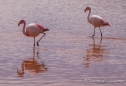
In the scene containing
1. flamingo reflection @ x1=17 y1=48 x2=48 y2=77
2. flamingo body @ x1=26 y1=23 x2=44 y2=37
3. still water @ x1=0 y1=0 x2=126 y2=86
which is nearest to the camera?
still water @ x1=0 y1=0 x2=126 y2=86

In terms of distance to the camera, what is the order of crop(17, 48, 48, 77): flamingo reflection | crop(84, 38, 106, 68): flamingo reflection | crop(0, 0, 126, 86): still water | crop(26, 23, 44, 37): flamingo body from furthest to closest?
crop(26, 23, 44, 37): flamingo body, crop(84, 38, 106, 68): flamingo reflection, crop(17, 48, 48, 77): flamingo reflection, crop(0, 0, 126, 86): still water

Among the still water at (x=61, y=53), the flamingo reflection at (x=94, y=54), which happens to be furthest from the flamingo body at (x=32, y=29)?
the flamingo reflection at (x=94, y=54)

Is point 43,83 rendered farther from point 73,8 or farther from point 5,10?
point 73,8

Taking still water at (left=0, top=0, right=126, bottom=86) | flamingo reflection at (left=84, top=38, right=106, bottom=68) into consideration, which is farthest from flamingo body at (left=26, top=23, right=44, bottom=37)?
flamingo reflection at (left=84, top=38, right=106, bottom=68)

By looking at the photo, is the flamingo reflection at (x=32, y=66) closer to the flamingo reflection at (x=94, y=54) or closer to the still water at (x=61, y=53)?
the still water at (x=61, y=53)

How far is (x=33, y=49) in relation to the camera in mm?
13211

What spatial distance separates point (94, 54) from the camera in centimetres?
1294

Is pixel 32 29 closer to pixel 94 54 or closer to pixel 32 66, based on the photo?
pixel 94 54

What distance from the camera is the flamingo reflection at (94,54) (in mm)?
11848

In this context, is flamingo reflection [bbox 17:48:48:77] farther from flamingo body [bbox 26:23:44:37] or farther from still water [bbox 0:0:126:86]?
flamingo body [bbox 26:23:44:37]

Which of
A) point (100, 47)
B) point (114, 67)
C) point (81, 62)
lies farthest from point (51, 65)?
point (100, 47)

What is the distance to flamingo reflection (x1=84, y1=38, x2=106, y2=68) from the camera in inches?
466

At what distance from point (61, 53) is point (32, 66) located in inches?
74.4

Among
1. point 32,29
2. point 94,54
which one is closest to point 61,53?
point 94,54
